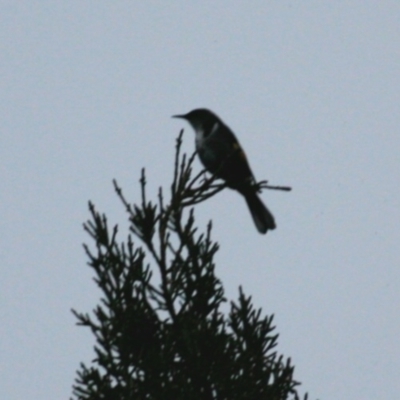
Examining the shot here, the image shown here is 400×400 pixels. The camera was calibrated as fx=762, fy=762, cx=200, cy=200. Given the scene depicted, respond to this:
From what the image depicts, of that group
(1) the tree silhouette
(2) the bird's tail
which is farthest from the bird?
(1) the tree silhouette

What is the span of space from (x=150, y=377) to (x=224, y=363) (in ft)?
1.10

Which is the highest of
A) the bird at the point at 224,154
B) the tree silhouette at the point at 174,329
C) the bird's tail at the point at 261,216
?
the bird at the point at 224,154

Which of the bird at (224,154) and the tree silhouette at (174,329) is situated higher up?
the bird at (224,154)

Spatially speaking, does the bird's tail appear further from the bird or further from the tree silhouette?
the tree silhouette

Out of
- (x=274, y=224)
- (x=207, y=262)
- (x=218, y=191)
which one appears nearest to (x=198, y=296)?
(x=207, y=262)

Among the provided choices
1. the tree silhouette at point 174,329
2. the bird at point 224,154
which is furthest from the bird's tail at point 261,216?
the tree silhouette at point 174,329

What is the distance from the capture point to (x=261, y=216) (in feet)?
22.5

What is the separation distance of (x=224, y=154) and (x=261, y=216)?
0.66 metres

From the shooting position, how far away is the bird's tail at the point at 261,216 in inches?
269

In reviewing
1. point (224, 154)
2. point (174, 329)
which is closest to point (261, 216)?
point (224, 154)

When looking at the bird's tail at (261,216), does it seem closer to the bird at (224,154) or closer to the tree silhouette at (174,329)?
the bird at (224,154)

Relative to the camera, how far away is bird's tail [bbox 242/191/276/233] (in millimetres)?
6844

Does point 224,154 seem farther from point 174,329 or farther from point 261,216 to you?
point 174,329

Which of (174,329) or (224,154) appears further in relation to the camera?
(224,154)
